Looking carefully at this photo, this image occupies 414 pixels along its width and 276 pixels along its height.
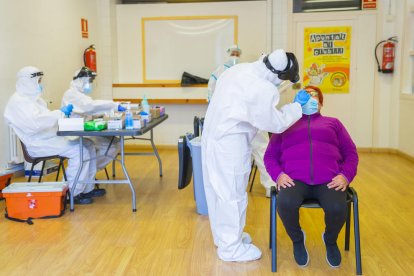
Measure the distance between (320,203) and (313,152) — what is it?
0.29 meters

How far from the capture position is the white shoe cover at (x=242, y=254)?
2.83 metres

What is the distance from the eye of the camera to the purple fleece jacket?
270 centimetres

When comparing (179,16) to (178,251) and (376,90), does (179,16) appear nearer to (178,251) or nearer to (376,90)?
(376,90)

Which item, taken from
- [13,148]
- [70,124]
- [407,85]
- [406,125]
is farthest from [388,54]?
[13,148]

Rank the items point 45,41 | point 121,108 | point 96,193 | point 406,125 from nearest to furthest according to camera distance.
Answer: point 96,193 → point 121,108 → point 45,41 → point 406,125

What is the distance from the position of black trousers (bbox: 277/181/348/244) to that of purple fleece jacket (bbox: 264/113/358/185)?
63 mm

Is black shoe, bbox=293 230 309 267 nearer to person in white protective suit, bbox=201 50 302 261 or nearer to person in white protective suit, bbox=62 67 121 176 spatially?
person in white protective suit, bbox=201 50 302 261

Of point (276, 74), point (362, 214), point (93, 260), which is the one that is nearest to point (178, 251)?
point (93, 260)

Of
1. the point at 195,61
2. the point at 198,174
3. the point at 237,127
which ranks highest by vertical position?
the point at 195,61

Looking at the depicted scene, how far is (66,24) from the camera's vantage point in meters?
5.79

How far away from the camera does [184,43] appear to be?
6672 mm

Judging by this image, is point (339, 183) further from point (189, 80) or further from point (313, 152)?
point (189, 80)

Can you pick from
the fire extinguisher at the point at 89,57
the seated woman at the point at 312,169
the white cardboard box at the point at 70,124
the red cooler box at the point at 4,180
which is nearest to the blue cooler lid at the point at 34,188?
the white cardboard box at the point at 70,124

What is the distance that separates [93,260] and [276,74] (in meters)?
1.55
